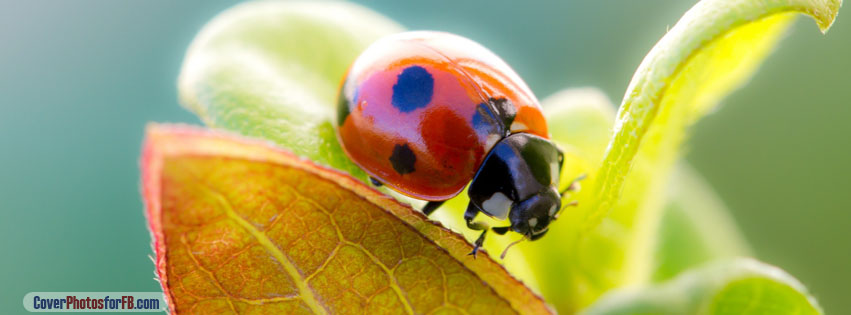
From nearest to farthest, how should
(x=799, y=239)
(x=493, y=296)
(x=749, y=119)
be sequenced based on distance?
1. (x=493, y=296)
2. (x=799, y=239)
3. (x=749, y=119)

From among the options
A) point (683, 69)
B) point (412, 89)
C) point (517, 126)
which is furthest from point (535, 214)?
point (683, 69)

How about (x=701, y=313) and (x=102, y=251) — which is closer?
(x=701, y=313)

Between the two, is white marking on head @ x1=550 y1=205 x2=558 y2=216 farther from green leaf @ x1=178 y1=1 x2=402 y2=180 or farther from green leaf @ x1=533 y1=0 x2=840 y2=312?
green leaf @ x1=178 y1=1 x2=402 y2=180

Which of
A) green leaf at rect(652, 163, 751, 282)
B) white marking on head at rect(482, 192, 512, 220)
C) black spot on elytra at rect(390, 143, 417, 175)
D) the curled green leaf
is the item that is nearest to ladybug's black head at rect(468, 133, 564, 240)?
white marking on head at rect(482, 192, 512, 220)

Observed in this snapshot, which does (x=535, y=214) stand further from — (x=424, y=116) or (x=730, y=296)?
(x=730, y=296)

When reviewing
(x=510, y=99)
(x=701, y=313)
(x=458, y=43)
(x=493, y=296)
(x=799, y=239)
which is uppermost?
(x=458, y=43)

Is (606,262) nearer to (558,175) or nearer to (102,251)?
(558,175)

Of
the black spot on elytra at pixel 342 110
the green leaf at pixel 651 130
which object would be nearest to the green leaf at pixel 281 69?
the black spot on elytra at pixel 342 110

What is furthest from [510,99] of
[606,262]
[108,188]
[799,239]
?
[108,188]
